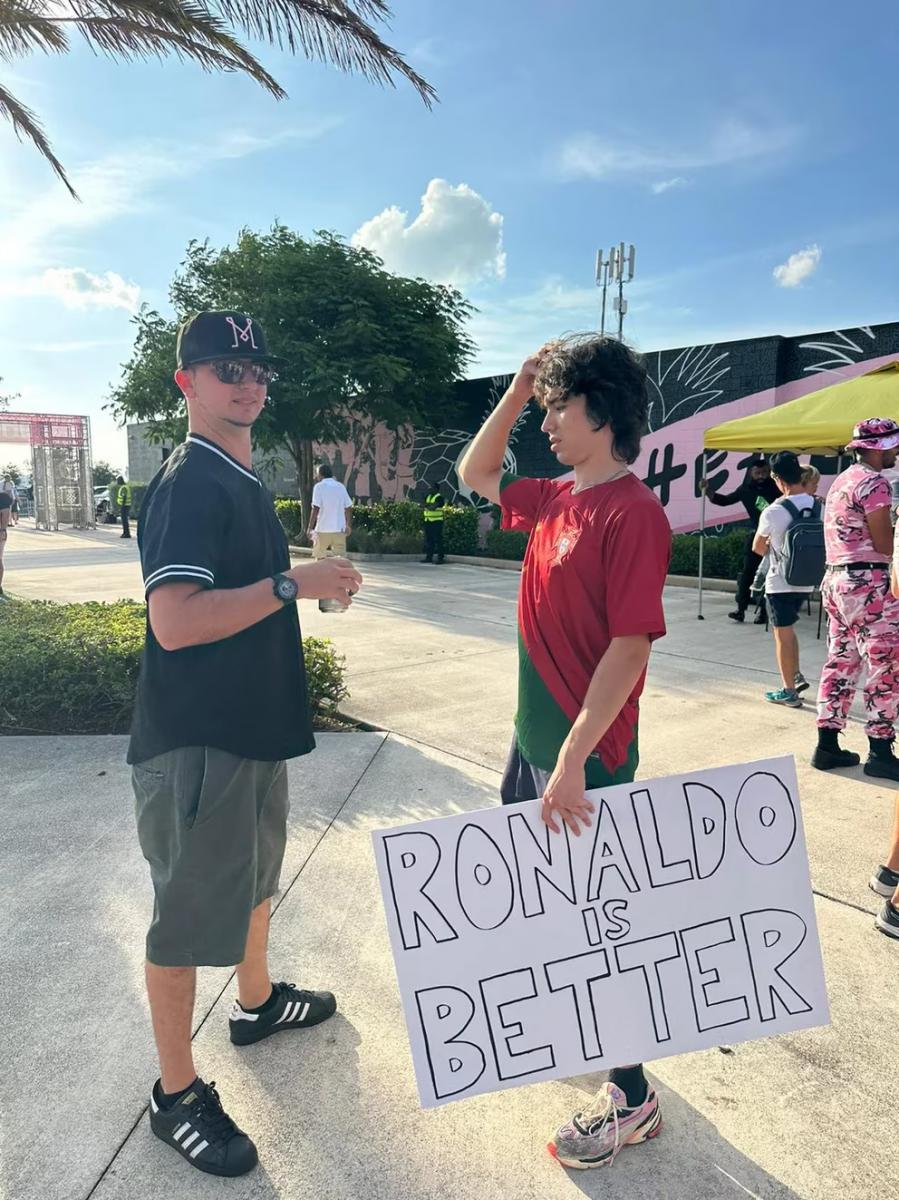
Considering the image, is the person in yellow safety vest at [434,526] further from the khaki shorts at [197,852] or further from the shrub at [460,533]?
the khaki shorts at [197,852]

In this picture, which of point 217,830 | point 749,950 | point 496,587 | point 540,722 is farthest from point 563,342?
point 496,587

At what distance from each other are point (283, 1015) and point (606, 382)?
189cm

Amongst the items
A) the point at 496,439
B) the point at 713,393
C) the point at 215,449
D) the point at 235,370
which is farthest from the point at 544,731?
the point at 713,393

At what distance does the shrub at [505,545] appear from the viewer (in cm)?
1580

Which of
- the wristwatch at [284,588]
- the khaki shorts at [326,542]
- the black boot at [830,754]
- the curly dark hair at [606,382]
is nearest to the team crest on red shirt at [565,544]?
the curly dark hair at [606,382]

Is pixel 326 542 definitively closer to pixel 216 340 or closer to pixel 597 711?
pixel 216 340

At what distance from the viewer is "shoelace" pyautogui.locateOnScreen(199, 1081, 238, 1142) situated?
5.97 ft

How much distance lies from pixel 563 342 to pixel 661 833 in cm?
115

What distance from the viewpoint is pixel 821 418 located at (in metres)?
7.31

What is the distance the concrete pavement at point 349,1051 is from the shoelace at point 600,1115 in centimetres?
8

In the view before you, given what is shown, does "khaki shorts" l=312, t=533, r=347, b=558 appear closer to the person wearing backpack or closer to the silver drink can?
the person wearing backpack

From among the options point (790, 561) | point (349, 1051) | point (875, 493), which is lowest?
point (349, 1051)

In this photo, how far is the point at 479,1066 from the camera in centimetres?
184

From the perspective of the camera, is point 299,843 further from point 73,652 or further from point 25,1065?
point 73,652
